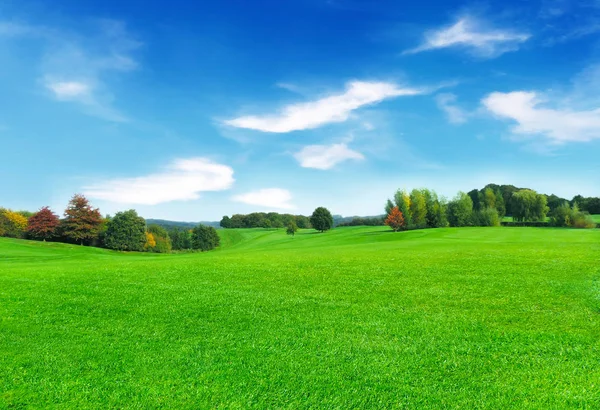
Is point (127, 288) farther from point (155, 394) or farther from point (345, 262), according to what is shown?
point (345, 262)

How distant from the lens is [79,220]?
53406 millimetres

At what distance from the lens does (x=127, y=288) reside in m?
9.75

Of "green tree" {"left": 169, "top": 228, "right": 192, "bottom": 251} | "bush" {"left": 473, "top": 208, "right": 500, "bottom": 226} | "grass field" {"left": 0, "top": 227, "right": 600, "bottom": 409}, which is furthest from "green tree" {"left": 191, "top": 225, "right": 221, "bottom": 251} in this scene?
"grass field" {"left": 0, "top": 227, "right": 600, "bottom": 409}

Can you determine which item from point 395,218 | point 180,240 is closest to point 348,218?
point 180,240

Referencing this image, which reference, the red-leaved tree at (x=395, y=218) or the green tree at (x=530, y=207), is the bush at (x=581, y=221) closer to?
the green tree at (x=530, y=207)

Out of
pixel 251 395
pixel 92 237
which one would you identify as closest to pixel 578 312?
pixel 251 395

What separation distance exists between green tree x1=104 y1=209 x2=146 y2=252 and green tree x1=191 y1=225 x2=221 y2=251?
2024cm

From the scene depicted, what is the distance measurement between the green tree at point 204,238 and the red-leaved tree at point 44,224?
112ft

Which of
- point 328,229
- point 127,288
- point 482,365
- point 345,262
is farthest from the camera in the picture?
point 328,229

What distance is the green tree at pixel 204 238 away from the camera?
85.2m

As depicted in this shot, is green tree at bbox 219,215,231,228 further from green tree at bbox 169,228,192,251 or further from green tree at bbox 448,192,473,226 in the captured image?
green tree at bbox 448,192,473,226

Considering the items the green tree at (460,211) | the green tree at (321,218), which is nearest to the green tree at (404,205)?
the green tree at (460,211)

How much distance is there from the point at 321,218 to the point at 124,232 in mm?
39925

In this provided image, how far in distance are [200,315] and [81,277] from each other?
5863 millimetres
